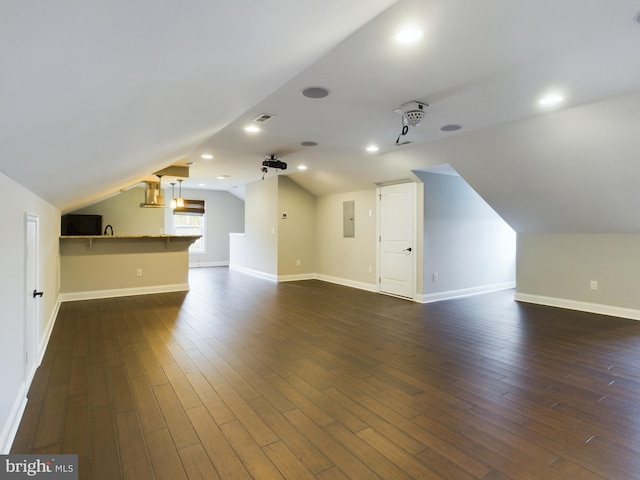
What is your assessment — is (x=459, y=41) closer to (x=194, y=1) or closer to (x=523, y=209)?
(x=194, y=1)

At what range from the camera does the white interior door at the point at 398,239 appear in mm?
6160

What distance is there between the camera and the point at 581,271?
532 cm

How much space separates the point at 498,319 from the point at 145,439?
4.50 meters

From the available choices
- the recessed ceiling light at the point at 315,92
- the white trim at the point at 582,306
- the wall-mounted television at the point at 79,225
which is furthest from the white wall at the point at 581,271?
the wall-mounted television at the point at 79,225

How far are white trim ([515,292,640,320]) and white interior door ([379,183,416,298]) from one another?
1934mm

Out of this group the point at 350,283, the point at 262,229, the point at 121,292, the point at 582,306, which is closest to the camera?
the point at 582,306

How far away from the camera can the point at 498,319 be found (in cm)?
486

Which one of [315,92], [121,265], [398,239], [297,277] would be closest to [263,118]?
[315,92]

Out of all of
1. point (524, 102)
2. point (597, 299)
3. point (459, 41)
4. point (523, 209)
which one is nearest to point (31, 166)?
point (459, 41)

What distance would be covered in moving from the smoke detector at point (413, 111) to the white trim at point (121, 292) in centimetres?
547

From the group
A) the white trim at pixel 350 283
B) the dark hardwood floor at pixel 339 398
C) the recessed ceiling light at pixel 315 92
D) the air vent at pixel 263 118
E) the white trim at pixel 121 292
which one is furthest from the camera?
the white trim at pixel 350 283

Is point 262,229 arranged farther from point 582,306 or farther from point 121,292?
point 582,306

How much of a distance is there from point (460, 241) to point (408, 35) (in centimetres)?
495

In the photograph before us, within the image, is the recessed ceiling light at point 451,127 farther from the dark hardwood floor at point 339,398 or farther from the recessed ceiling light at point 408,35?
the dark hardwood floor at point 339,398
